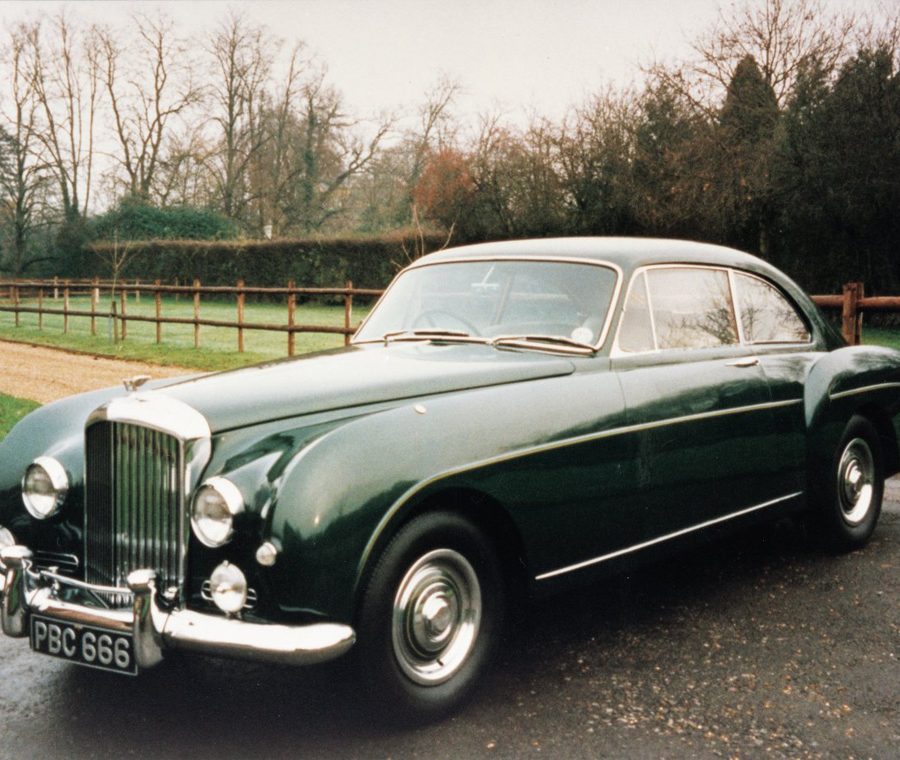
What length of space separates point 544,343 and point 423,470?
112cm

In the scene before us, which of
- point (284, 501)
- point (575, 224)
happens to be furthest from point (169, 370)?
point (575, 224)

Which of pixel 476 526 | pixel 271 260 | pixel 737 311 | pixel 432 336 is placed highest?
pixel 271 260

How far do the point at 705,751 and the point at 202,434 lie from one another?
5.87ft

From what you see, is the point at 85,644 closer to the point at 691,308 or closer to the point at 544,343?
the point at 544,343

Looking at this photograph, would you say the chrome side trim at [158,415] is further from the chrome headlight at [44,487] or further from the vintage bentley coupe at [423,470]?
the chrome headlight at [44,487]

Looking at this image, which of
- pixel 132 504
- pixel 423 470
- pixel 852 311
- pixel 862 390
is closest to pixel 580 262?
pixel 423 470

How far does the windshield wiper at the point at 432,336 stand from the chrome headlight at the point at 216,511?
1.52m

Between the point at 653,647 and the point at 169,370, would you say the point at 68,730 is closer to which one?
the point at 653,647

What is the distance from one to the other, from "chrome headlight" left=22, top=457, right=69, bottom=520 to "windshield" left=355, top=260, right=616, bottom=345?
156 centimetres

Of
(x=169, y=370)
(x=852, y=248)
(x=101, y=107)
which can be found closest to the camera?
(x=169, y=370)

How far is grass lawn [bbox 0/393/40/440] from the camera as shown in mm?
8842

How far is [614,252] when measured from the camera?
13.9 ft

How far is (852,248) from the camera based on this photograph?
24.1 metres

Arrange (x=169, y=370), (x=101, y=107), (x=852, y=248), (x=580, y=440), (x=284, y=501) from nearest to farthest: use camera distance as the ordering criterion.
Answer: (x=284, y=501)
(x=580, y=440)
(x=169, y=370)
(x=852, y=248)
(x=101, y=107)
